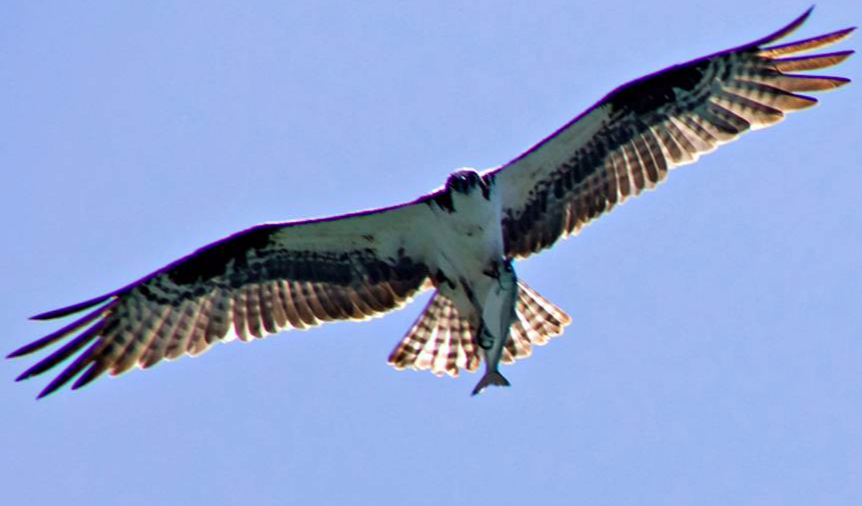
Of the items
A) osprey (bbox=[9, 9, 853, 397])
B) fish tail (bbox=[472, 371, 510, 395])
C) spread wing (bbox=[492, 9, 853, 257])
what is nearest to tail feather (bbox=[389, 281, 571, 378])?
osprey (bbox=[9, 9, 853, 397])

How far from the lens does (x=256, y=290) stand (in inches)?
494

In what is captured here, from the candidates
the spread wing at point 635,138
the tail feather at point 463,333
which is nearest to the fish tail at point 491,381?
the tail feather at point 463,333

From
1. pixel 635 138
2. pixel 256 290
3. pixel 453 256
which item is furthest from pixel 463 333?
pixel 635 138

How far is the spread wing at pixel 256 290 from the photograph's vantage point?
40.2ft

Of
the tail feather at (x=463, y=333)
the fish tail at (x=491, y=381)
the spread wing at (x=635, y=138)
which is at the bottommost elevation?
the fish tail at (x=491, y=381)

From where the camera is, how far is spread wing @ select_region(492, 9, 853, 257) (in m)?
12.2

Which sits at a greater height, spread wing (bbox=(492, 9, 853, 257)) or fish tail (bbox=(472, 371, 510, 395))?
spread wing (bbox=(492, 9, 853, 257))

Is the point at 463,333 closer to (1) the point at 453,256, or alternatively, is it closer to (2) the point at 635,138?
(1) the point at 453,256

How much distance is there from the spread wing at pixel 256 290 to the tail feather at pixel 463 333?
281 mm

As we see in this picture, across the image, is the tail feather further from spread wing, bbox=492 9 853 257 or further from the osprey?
spread wing, bbox=492 9 853 257

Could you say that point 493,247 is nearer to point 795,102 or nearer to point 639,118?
point 639,118

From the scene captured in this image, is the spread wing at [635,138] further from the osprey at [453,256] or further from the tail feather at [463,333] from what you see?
the tail feather at [463,333]

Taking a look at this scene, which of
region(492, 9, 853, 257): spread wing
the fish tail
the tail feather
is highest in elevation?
region(492, 9, 853, 257): spread wing

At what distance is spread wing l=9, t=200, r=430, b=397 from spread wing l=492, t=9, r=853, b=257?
3.38ft
